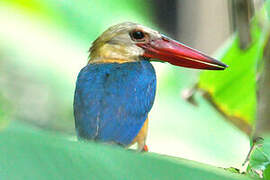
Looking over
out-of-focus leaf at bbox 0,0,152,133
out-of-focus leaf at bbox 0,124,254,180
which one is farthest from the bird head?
out-of-focus leaf at bbox 0,124,254,180

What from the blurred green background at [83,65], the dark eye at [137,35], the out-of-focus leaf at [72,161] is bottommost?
the blurred green background at [83,65]

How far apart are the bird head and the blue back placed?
143mm

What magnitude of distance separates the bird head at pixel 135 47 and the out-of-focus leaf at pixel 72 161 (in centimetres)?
81

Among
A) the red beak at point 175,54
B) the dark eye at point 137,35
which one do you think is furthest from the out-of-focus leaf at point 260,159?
the dark eye at point 137,35

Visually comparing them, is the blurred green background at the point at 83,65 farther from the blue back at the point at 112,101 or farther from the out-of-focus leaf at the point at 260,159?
the out-of-focus leaf at the point at 260,159

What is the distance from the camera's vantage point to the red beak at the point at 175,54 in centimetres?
112

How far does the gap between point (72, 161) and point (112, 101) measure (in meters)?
0.59

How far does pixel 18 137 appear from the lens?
1.10 feet

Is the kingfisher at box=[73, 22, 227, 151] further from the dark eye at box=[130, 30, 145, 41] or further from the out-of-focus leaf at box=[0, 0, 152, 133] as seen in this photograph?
the out-of-focus leaf at box=[0, 0, 152, 133]

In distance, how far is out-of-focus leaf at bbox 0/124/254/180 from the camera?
321 millimetres

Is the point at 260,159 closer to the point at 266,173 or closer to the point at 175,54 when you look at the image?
the point at 266,173

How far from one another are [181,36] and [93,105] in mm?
1557

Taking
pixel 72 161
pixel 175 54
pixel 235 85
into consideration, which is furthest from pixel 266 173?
pixel 235 85

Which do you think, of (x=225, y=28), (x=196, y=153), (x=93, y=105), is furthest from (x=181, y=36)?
(x=93, y=105)
